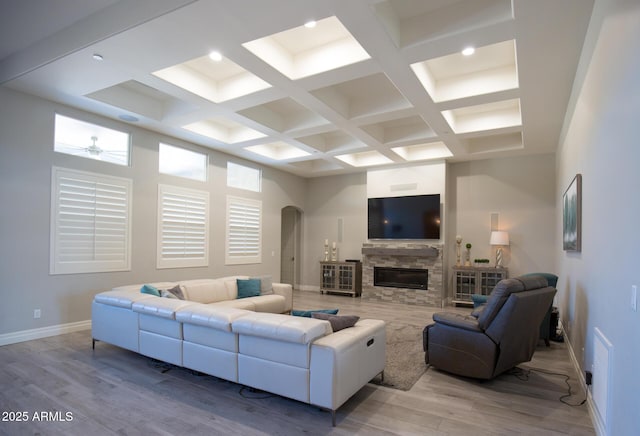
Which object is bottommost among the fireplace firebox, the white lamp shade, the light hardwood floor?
the light hardwood floor

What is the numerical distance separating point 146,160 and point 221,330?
425 centimetres

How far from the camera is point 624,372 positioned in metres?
2.00

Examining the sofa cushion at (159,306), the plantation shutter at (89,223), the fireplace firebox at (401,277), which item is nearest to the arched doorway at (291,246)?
the fireplace firebox at (401,277)

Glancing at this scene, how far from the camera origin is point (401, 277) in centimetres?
830

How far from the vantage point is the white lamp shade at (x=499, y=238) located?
7.11 meters

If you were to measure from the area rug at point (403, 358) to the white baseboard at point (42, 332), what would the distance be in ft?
14.5

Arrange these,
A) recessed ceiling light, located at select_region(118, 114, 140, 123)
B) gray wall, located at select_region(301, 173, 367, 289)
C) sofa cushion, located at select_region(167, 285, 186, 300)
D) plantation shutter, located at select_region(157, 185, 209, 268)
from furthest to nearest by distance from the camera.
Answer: gray wall, located at select_region(301, 173, 367, 289) → plantation shutter, located at select_region(157, 185, 209, 268) → recessed ceiling light, located at select_region(118, 114, 140, 123) → sofa cushion, located at select_region(167, 285, 186, 300)

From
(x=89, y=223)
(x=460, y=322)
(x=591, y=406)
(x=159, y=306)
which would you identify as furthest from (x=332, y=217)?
(x=591, y=406)

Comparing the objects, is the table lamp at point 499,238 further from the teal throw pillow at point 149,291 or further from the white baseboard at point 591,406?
the teal throw pillow at point 149,291

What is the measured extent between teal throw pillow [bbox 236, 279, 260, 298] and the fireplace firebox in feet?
11.7

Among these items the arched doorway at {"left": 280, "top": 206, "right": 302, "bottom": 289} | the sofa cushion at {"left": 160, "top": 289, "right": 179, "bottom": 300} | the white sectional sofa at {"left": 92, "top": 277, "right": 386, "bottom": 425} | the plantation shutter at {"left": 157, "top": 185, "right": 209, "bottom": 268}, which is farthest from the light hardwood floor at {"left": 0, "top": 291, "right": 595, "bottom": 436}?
the arched doorway at {"left": 280, "top": 206, "right": 302, "bottom": 289}

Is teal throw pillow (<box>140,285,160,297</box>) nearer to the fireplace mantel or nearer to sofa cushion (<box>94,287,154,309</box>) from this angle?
sofa cushion (<box>94,287,154,309</box>)

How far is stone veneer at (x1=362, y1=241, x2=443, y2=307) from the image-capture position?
7770 mm

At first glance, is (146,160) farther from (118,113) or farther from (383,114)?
(383,114)
